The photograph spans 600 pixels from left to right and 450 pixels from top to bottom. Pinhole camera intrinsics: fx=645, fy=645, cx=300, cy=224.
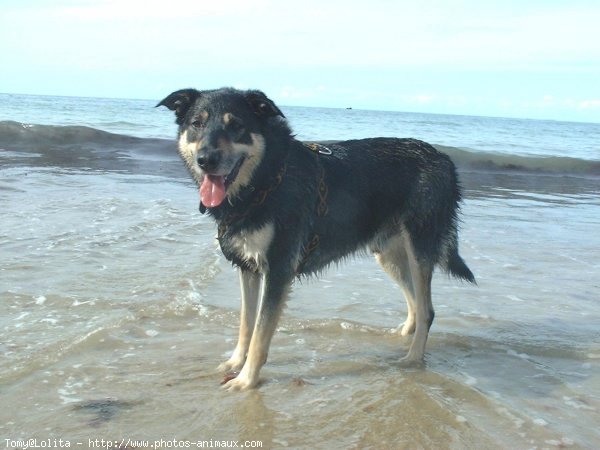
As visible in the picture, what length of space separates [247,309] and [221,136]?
4.13 feet

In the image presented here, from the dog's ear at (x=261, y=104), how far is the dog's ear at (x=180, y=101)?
388 millimetres

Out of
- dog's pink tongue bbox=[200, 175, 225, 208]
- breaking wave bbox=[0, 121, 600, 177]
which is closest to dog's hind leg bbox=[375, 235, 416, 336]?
dog's pink tongue bbox=[200, 175, 225, 208]

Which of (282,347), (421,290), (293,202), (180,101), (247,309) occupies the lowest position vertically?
(282,347)

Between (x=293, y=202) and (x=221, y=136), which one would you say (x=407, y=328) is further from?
(x=221, y=136)

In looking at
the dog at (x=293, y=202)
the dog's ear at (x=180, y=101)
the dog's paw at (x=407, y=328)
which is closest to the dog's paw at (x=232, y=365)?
the dog at (x=293, y=202)

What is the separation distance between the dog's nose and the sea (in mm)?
920

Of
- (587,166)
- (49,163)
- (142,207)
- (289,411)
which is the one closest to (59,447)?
(289,411)

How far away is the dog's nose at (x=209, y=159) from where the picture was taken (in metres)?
3.84

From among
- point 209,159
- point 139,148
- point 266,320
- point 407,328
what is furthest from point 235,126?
point 139,148

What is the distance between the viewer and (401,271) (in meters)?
5.38

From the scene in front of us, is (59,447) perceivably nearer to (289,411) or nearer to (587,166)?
(289,411)

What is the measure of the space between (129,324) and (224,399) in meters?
1.36

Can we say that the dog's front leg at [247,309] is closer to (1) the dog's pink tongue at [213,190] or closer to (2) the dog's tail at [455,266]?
(1) the dog's pink tongue at [213,190]

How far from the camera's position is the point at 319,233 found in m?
4.54
